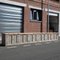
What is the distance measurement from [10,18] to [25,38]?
6.98 m

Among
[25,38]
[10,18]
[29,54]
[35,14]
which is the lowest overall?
[29,54]

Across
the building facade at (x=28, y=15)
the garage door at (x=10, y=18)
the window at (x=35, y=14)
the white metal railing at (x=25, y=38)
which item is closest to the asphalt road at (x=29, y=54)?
the white metal railing at (x=25, y=38)

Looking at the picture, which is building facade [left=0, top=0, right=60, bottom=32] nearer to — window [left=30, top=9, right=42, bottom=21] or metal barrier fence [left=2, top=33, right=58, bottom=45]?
window [left=30, top=9, right=42, bottom=21]

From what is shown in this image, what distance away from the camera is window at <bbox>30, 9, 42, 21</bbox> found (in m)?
33.4

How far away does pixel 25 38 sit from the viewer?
22344 millimetres

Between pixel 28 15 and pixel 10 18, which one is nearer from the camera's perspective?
pixel 10 18

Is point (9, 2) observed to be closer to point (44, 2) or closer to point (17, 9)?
point (17, 9)

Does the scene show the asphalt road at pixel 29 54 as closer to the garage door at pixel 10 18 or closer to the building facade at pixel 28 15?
the garage door at pixel 10 18

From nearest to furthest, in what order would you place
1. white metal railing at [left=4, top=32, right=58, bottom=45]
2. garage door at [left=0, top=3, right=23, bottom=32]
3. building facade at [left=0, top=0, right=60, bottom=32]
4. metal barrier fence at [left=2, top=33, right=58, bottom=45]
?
metal barrier fence at [left=2, top=33, right=58, bottom=45] → white metal railing at [left=4, top=32, right=58, bottom=45] → garage door at [left=0, top=3, right=23, bottom=32] → building facade at [left=0, top=0, right=60, bottom=32]

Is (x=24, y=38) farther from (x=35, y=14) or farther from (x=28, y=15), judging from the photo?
(x=35, y=14)

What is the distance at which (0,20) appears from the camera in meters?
27.2

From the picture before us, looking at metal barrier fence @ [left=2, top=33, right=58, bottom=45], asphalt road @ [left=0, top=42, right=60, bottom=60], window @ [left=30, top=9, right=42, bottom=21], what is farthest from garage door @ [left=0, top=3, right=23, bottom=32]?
asphalt road @ [left=0, top=42, right=60, bottom=60]

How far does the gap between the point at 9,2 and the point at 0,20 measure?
221 centimetres

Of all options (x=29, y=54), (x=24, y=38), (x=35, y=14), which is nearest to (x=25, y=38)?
(x=24, y=38)
